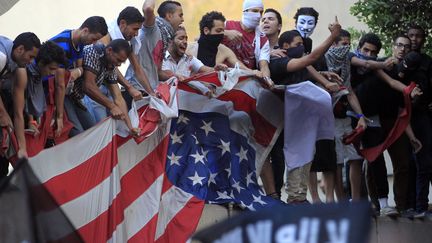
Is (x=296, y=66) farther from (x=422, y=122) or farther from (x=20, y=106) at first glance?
(x=20, y=106)

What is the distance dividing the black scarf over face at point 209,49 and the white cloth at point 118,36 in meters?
0.95

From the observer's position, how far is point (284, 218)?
189 inches

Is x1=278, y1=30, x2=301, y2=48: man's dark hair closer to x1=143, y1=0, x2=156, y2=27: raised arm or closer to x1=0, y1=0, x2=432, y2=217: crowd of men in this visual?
x1=0, y1=0, x2=432, y2=217: crowd of men

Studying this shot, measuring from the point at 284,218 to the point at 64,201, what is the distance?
203 inches

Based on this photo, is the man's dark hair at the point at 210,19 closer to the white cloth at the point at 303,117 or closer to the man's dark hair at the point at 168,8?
the man's dark hair at the point at 168,8

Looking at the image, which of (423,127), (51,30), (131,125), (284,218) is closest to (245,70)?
(131,125)

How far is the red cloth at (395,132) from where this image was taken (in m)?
12.8

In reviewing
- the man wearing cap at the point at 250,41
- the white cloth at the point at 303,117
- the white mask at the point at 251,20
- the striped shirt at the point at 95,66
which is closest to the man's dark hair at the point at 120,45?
the striped shirt at the point at 95,66

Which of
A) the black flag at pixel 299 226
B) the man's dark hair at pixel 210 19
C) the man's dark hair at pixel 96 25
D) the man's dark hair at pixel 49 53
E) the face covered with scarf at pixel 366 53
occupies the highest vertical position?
the black flag at pixel 299 226

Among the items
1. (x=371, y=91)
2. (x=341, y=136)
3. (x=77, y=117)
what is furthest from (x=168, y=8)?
(x=371, y=91)

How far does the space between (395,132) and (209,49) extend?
2.40 metres

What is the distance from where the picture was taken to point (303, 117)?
1193cm

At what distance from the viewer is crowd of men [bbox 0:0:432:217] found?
9.82m

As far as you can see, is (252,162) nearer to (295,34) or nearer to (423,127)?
(295,34)
